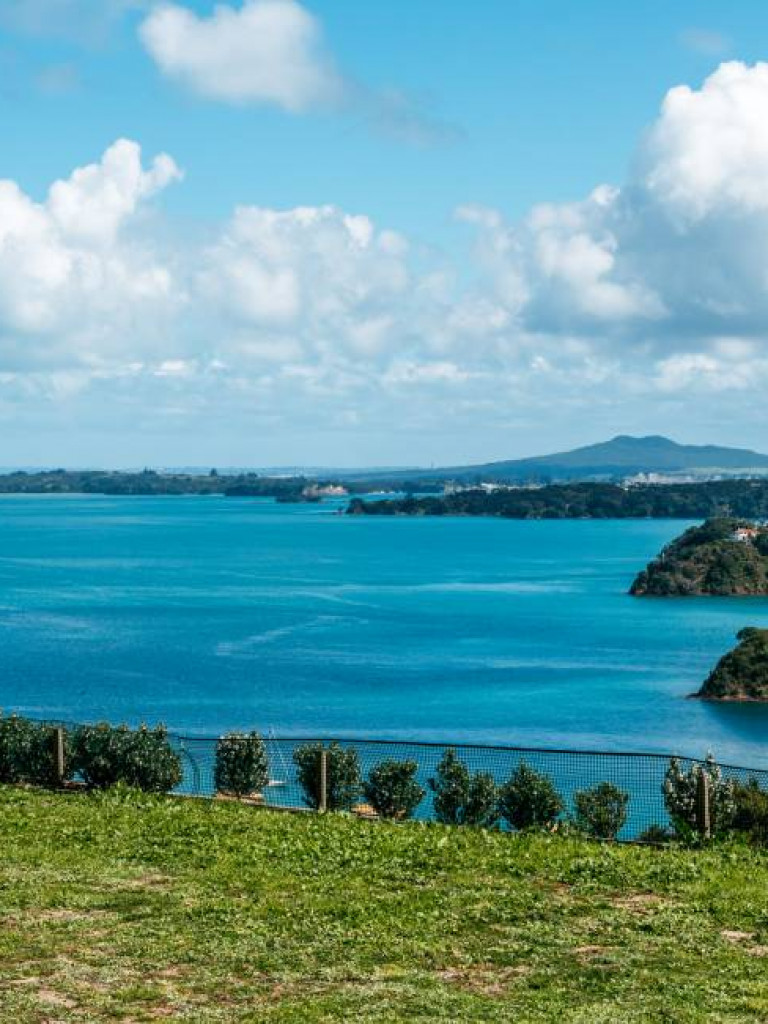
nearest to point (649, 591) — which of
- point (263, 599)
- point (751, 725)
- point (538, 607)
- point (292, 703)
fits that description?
point (538, 607)

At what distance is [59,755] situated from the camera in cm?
2067

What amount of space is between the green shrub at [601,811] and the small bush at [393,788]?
2633 mm

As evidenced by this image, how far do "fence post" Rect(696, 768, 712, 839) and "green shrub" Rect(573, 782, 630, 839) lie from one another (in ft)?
4.68

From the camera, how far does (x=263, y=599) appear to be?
138 meters

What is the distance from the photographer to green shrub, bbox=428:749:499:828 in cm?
2161

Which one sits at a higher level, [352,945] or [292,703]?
[352,945]

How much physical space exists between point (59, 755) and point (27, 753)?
856 mm

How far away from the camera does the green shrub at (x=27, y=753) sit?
2116cm

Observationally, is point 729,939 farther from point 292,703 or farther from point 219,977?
point 292,703

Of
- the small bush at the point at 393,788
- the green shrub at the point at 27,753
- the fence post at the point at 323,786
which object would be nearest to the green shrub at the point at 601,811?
the small bush at the point at 393,788

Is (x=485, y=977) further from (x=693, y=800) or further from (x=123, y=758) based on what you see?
(x=123, y=758)

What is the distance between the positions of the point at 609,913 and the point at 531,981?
226 cm

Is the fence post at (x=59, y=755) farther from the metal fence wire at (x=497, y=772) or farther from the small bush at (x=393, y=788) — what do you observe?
the small bush at (x=393, y=788)

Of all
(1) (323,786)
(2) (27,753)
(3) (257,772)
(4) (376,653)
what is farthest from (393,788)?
(4) (376,653)
